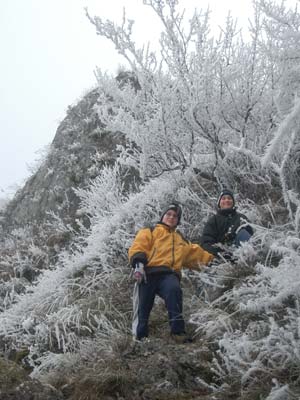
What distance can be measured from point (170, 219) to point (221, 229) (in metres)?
0.66

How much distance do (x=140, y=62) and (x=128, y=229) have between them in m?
2.42

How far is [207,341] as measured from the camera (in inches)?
183

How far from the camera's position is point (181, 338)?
16.1ft

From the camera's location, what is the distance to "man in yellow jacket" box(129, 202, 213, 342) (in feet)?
17.0

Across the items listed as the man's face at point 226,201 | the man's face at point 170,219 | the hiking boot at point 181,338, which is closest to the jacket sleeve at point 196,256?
the man's face at point 170,219

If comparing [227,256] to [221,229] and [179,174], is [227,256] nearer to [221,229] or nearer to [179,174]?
[221,229]

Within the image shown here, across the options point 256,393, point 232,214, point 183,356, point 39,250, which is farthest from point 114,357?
point 39,250

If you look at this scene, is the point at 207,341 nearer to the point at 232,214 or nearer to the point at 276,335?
the point at 276,335

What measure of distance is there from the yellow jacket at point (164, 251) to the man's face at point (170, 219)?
2.1 inches

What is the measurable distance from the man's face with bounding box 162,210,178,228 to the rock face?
Answer: 6082 mm

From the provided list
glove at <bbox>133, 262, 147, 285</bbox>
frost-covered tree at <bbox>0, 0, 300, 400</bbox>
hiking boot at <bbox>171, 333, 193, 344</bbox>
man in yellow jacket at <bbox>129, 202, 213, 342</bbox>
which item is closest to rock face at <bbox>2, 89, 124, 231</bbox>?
frost-covered tree at <bbox>0, 0, 300, 400</bbox>

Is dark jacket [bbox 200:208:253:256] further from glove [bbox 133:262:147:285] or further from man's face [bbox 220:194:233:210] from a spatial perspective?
glove [bbox 133:262:147:285]

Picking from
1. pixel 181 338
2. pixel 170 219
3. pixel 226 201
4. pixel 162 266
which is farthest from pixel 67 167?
pixel 181 338

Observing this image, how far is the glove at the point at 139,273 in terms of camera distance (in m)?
5.23
